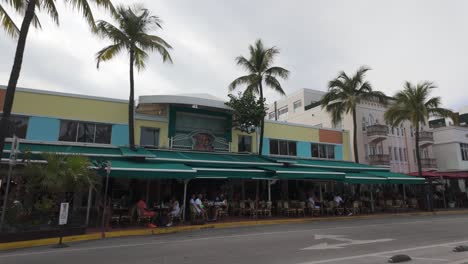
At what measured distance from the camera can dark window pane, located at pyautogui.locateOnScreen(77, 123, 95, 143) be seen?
700 inches

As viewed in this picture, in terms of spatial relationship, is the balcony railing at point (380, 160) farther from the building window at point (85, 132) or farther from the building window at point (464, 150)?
the building window at point (85, 132)

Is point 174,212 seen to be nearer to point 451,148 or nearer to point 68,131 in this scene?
point 68,131

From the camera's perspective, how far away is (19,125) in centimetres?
1639

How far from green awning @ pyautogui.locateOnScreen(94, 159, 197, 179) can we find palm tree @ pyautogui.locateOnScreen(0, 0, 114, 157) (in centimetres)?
393

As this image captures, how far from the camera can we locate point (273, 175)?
1720cm

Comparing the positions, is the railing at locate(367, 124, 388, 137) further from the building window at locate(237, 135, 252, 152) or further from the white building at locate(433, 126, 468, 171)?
the building window at locate(237, 135, 252, 152)

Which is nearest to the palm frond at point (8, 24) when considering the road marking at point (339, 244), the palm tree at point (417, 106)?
the road marking at point (339, 244)

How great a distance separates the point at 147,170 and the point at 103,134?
6105 millimetres

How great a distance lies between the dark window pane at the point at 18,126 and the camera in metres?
16.1

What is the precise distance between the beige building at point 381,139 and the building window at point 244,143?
1271 centimetres

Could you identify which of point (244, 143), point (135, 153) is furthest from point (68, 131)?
point (244, 143)

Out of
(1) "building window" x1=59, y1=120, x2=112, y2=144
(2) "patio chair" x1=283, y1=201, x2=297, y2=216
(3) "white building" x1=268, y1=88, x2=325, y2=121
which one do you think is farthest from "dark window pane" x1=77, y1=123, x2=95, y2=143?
(3) "white building" x1=268, y1=88, x2=325, y2=121

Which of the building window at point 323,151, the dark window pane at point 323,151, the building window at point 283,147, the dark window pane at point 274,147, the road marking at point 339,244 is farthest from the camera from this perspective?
the dark window pane at point 323,151

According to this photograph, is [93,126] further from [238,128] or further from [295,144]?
[295,144]
